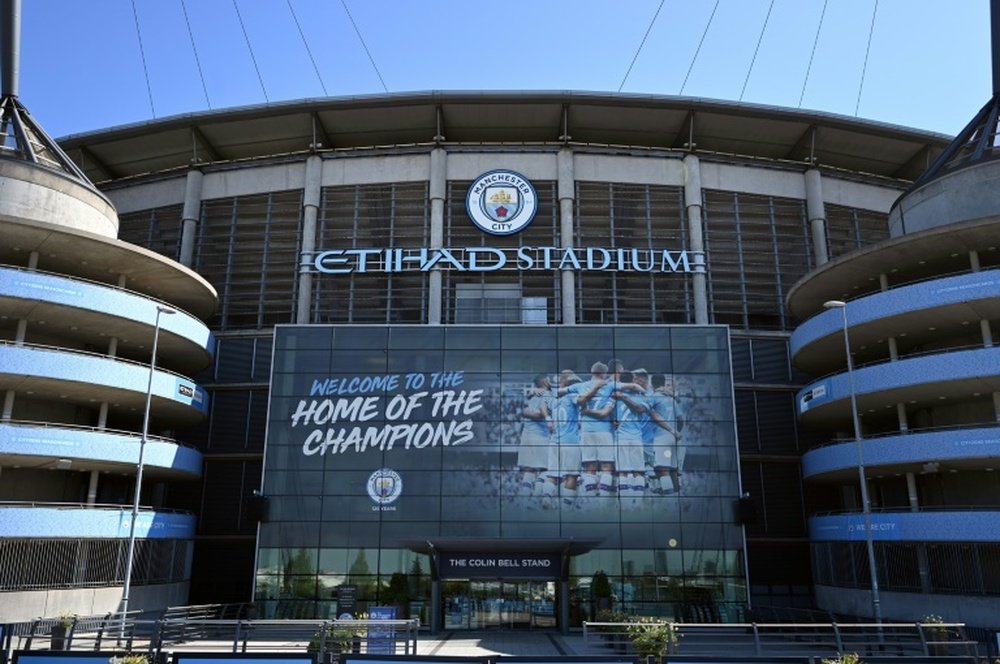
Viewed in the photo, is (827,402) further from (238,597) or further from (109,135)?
(109,135)

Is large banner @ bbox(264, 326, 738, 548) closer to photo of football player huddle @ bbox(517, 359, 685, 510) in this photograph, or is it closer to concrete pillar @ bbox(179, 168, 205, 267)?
photo of football player huddle @ bbox(517, 359, 685, 510)

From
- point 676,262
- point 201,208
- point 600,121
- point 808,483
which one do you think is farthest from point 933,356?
point 201,208

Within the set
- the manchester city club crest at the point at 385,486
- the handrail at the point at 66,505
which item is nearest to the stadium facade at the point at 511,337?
the manchester city club crest at the point at 385,486

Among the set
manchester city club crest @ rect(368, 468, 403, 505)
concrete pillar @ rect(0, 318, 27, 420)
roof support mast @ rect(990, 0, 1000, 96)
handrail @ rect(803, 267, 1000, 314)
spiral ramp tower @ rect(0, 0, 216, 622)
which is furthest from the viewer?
roof support mast @ rect(990, 0, 1000, 96)

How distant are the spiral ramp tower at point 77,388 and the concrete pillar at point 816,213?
36.8 metres

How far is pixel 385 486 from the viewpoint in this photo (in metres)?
38.6

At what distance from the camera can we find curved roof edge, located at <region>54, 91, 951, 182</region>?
50.1m

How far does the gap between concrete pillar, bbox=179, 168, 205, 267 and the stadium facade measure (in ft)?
0.40

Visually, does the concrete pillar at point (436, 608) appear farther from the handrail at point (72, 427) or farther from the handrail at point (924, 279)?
the handrail at point (924, 279)

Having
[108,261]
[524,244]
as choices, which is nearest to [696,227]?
[524,244]

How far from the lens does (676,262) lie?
49031mm

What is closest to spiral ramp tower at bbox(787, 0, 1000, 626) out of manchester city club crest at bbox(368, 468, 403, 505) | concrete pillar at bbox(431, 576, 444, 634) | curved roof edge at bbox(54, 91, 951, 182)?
curved roof edge at bbox(54, 91, 951, 182)

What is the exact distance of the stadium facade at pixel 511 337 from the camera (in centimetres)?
3759

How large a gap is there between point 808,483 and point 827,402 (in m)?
8.99
